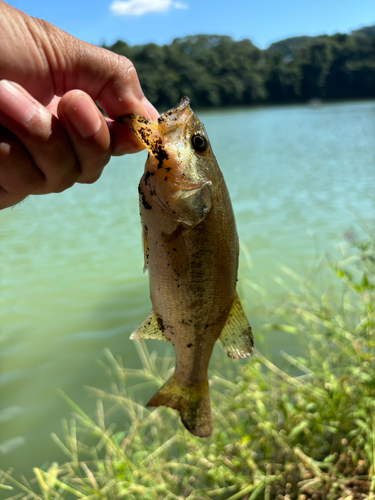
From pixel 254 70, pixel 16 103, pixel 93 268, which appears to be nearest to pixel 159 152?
pixel 16 103

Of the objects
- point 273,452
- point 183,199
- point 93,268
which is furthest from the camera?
point 93,268

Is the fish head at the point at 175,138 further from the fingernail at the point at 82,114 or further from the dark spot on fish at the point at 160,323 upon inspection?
the dark spot on fish at the point at 160,323

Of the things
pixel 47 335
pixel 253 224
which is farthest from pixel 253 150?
pixel 47 335

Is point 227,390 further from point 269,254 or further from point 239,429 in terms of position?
point 269,254

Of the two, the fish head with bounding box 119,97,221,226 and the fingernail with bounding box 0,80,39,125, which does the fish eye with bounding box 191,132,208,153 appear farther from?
the fingernail with bounding box 0,80,39,125

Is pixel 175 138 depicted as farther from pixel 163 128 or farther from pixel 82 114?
→ pixel 82 114

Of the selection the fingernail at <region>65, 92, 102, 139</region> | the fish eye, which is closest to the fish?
the fish eye
